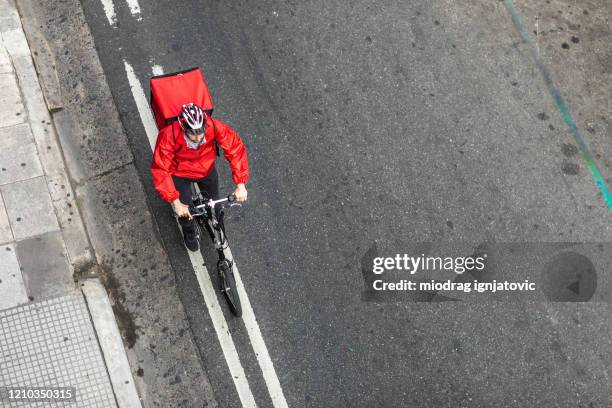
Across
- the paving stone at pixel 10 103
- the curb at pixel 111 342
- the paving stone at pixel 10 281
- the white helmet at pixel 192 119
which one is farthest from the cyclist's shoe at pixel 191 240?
the paving stone at pixel 10 103

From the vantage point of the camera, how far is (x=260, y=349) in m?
7.16

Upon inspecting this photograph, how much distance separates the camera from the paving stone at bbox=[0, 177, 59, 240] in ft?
23.7

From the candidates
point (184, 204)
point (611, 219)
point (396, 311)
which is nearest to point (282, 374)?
point (396, 311)

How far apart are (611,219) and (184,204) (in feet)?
16.9

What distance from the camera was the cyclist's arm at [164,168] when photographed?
20.2ft

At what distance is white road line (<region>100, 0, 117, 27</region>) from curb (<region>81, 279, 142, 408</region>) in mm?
3359

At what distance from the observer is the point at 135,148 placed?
787 cm

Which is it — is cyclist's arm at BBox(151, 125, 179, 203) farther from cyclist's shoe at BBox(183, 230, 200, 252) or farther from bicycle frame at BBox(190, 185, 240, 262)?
cyclist's shoe at BBox(183, 230, 200, 252)

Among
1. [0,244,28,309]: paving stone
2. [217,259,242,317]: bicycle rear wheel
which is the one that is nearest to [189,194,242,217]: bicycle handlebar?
[217,259,242,317]: bicycle rear wheel

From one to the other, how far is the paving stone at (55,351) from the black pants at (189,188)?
1377 mm

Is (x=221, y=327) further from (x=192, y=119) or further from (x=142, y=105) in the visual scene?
(x=142, y=105)

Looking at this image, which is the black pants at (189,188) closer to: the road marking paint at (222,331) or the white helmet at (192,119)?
the road marking paint at (222,331)

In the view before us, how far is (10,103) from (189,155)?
270 centimetres

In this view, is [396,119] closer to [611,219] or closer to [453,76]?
[453,76]
